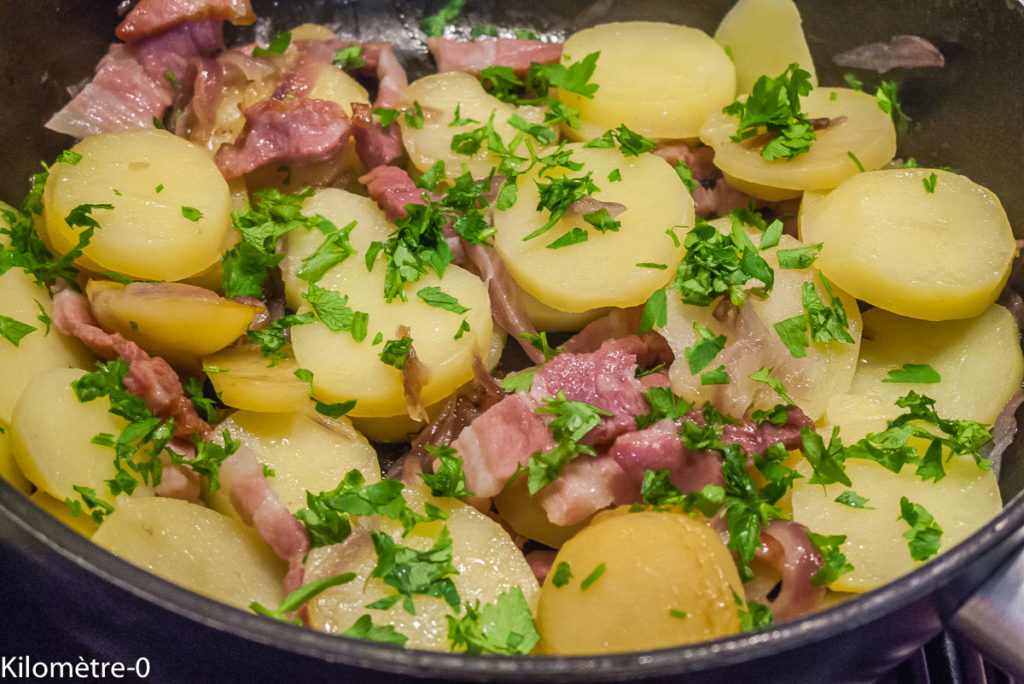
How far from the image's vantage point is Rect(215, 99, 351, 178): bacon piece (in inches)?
87.1

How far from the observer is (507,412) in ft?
5.70

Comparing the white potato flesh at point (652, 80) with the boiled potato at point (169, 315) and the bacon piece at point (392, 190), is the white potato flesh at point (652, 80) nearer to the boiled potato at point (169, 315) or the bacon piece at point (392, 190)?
the bacon piece at point (392, 190)

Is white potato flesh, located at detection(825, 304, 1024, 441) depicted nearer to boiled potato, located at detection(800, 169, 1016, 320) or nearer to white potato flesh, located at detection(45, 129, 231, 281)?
boiled potato, located at detection(800, 169, 1016, 320)

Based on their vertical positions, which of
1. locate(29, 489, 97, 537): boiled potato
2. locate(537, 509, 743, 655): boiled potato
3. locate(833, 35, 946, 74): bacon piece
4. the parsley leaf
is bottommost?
the parsley leaf

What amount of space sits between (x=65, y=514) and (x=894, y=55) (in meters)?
2.38

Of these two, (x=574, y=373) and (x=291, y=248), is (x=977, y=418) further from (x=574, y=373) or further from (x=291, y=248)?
(x=291, y=248)

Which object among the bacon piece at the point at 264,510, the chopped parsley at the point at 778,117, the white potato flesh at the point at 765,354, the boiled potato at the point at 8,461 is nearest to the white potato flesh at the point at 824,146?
the chopped parsley at the point at 778,117

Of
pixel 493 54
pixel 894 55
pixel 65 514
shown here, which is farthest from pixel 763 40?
pixel 65 514

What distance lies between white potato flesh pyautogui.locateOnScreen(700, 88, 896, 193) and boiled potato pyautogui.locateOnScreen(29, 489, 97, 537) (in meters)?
1.65

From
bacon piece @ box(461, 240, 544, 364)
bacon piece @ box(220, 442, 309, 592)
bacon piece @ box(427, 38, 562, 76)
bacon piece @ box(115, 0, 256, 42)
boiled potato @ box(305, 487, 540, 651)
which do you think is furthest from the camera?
bacon piece @ box(427, 38, 562, 76)

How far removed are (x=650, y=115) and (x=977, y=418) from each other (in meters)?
1.10

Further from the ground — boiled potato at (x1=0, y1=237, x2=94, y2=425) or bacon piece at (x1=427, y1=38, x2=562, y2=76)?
bacon piece at (x1=427, y1=38, x2=562, y2=76)

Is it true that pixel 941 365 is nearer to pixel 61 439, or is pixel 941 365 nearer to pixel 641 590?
pixel 641 590

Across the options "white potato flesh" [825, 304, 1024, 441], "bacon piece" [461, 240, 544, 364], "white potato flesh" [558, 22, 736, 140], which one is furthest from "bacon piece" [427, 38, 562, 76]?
"white potato flesh" [825, 304, 1024, 441]
